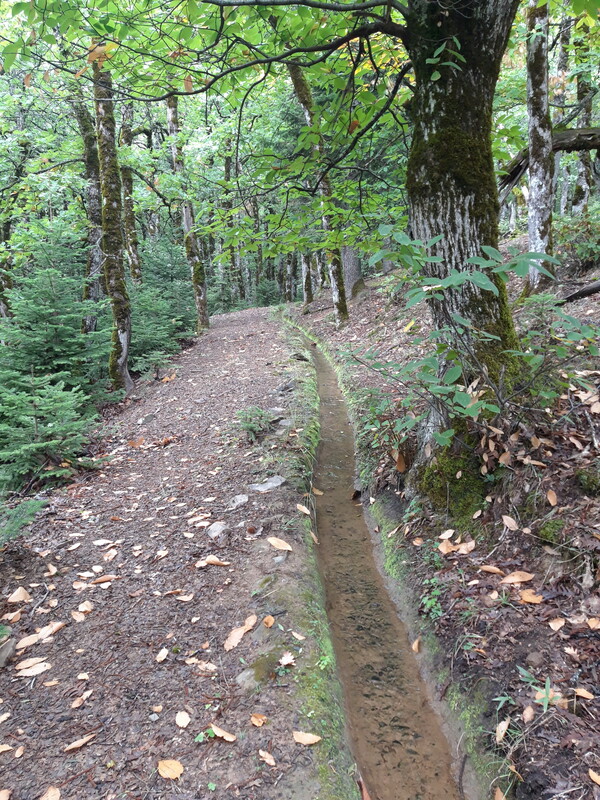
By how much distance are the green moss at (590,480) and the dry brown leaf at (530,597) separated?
0.82 m

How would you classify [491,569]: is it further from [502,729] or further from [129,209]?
[129,209]

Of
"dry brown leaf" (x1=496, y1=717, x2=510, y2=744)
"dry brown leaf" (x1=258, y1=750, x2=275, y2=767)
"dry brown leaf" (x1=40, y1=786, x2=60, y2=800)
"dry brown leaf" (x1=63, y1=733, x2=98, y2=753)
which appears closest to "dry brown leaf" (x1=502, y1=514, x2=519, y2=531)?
"dry brown leaf" (x1=496, y1=717, x2=510, y2=744)

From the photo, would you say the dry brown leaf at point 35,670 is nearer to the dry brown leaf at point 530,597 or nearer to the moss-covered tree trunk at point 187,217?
the dry brown leaf at point 530,597

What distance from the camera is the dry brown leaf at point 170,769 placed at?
7.37 feet

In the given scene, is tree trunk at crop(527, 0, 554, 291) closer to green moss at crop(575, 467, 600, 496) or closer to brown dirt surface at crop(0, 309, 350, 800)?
green moss at crop(575, 467, 600, 496)

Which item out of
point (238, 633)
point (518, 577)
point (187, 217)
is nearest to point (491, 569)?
point (518, 577)

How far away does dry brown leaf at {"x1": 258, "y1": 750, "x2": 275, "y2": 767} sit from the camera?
7.63 feet

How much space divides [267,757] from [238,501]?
101 inches

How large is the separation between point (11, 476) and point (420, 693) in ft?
16.6

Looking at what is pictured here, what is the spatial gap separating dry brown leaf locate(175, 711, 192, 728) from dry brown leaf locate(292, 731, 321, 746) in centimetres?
62

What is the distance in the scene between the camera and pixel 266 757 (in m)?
2.35

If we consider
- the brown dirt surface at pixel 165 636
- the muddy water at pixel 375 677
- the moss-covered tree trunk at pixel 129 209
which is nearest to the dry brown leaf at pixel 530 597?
the muddy water at pixel 375 677

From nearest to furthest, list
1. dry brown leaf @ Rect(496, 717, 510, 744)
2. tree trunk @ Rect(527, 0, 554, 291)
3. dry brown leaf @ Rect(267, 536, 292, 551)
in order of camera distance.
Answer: dry brown leaf @ Rect(496, 717, 510, 744), dry brown leaf @ Rect(267, 536, 292, 551), tree trunk @ Rect(527, 0, 554, 291)

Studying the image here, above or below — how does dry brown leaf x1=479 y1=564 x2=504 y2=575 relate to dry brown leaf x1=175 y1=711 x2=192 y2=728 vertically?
above
